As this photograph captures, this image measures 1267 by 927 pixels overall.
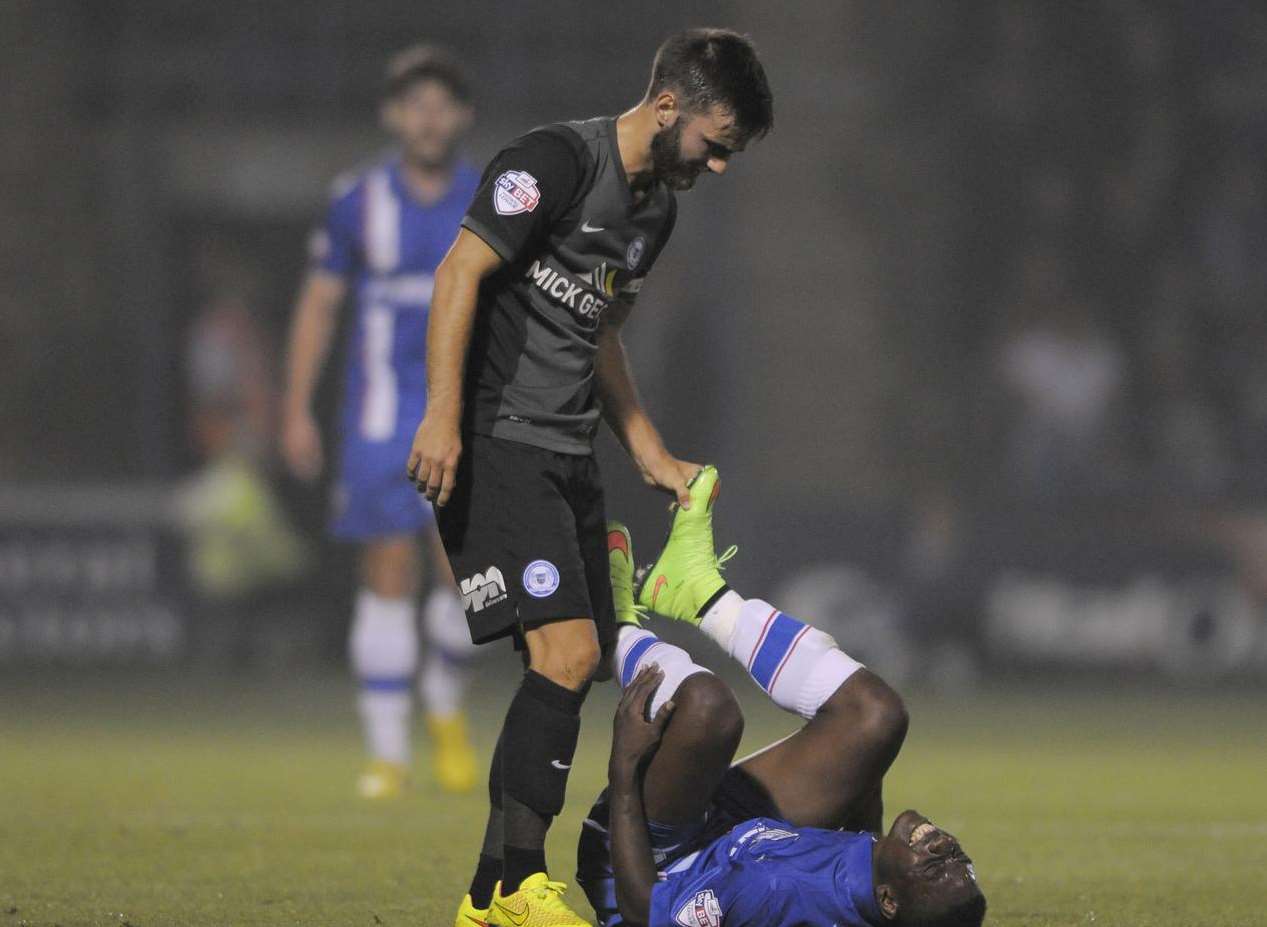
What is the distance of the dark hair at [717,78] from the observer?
15.2 feet

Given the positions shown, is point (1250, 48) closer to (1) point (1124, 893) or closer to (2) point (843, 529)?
(2) point (843, 529)

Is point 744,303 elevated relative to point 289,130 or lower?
lower

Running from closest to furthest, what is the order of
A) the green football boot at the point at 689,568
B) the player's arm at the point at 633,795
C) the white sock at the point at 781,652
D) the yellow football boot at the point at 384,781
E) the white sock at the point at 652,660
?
the player's arm at the point at 633,795 → the white sock at the point at 652,660 → the white sock at the point at 781,652 → the green football boot at the point at 689,568 → the yellow football boot at the point at 384,781

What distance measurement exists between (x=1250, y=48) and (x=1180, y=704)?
5708 millimetres

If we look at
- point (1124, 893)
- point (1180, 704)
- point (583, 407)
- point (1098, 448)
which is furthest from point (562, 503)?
point (1098, 448)

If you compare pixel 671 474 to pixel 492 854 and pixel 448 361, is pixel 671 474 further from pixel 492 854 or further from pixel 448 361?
pixel 492 854

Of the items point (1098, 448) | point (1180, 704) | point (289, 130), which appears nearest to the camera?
point (1180, 704)

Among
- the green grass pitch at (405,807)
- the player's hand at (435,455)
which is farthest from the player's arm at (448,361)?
the green grass pitch at (405,807)

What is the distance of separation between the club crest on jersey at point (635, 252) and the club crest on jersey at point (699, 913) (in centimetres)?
145

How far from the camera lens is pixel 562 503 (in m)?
4.72

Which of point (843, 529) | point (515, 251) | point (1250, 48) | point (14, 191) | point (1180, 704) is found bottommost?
point (1180, 704)

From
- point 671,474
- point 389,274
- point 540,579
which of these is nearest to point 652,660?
point 540,579

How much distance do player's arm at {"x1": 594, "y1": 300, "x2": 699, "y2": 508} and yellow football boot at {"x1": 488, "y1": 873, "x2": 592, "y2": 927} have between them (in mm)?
1063

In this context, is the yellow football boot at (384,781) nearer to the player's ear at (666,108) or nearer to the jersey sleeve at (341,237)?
the jersey sleeve at (341,237)
